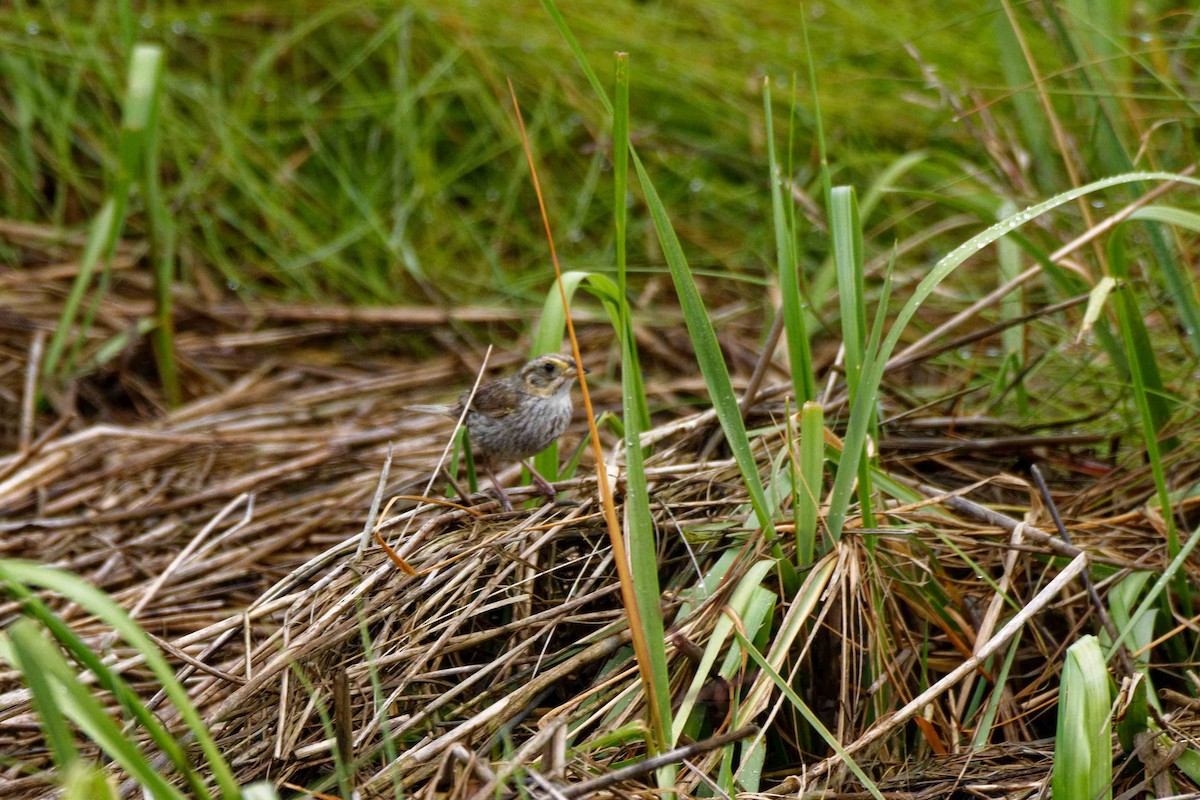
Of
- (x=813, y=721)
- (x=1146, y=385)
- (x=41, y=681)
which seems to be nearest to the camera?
(x=41, y=681)

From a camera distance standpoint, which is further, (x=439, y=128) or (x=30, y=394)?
(x=439, y=128)

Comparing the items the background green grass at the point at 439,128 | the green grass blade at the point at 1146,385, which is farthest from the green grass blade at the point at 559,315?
the background green grass at the point at 439,128

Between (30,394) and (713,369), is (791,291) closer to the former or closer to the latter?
(713,369)

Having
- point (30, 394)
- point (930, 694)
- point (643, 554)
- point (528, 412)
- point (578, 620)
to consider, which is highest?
point (30, 394)

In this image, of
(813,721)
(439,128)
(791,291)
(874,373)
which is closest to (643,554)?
(813,721)

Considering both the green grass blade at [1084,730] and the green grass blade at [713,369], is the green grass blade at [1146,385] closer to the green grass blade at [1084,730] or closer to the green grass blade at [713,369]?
the green grass blade at [1084,730]

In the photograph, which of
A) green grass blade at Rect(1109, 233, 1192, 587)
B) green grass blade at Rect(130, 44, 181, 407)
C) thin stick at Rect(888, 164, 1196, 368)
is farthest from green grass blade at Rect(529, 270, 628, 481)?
green grass blade at Rect(130, 44, 181, 407)

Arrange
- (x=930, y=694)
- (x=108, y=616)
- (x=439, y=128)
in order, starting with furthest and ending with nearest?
(x=439, y=128)
(x=930, y=694)
(x=108, y=616)
